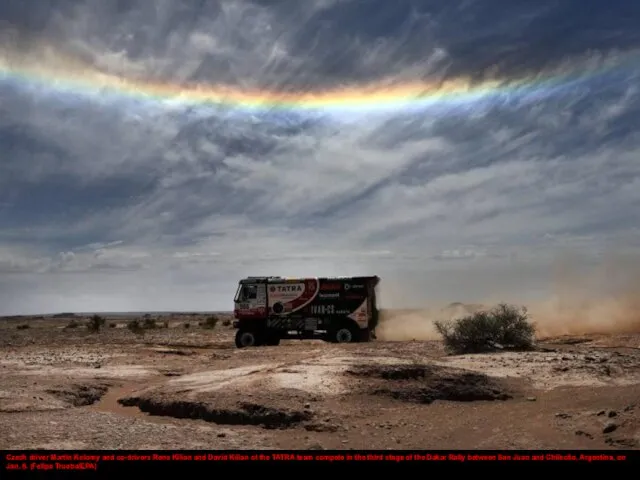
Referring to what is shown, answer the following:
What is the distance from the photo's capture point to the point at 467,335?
2461 cm

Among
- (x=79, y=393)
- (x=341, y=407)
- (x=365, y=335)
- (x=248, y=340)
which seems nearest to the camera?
(x=341, y=407)

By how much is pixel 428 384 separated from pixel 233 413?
15.9 feet

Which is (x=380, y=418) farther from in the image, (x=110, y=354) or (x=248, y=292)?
(x=248, y=292)

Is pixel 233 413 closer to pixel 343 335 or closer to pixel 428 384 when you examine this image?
pixel 428 384

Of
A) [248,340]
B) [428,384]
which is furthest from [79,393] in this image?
[248,340]

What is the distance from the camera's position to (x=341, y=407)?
40.1 ft

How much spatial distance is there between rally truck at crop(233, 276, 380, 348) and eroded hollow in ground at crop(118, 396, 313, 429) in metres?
19.2

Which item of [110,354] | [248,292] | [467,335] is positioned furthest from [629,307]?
[110,354]

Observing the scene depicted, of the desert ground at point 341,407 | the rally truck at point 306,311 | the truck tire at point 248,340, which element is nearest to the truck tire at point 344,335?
the rally truck at point 306,311

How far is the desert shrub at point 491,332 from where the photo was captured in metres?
24.4

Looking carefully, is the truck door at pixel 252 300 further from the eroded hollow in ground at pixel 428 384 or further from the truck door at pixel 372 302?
the eroded hollow in ground at pixel 428 384

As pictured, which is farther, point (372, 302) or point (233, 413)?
point (372, 302)
